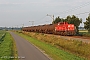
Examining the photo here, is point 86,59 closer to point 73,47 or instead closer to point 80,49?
point 80,49

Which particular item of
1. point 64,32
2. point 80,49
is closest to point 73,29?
point 64,32

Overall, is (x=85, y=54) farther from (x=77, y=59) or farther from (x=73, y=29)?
(x=73, y=29)

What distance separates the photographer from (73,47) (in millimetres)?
26406

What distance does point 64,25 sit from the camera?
51000mm

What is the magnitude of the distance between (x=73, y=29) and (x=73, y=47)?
22874mm

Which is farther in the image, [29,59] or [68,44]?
[68,44]

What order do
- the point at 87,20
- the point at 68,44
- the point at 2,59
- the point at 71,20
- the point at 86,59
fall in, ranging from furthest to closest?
1. the point at 71,20
2. the point at 87,20
3. the point at 68,44
4. the point at 86,59
5. the point at 2,59

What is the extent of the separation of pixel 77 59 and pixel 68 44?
393 inches

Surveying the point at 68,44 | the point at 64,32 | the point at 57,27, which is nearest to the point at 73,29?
the point at 64,32

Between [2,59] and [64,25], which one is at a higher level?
[64,25]

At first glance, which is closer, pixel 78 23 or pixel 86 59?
pixel 86 59

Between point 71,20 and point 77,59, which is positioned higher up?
point 71,20

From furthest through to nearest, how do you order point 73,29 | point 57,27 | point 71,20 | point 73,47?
point 71,20
point 57,27
point 73,29
point 73,47

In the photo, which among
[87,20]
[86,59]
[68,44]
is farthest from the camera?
[87,20]
